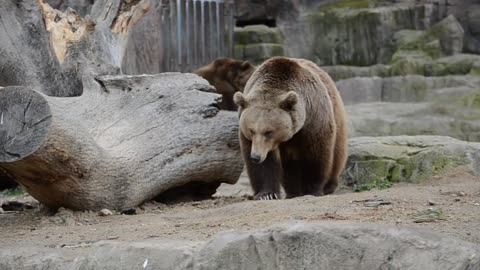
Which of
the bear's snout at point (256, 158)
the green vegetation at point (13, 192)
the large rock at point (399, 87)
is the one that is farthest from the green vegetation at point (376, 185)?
the large rock at point (399, 87)

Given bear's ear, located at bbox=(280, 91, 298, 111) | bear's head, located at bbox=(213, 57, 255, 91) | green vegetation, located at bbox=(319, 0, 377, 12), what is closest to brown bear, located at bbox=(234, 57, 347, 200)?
bear's ear, located at bbox=(280, 91, 298, 111)

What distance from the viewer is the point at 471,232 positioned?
4.41 meters

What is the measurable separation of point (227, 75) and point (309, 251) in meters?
8.16

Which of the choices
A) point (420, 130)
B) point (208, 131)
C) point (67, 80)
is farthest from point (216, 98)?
point (420, 130)

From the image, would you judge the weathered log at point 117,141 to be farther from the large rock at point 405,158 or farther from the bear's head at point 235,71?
the bear's head at point 235,71

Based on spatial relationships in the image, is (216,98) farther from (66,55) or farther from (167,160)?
(66,55)

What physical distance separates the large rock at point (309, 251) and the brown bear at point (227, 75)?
7575 mm

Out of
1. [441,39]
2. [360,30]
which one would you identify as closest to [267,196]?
[441,39]

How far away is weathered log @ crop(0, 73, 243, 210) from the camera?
5.66m

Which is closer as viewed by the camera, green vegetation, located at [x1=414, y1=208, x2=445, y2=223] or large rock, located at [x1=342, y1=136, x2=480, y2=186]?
green vegetation, located at [x1=414, y1=208, x2=445, y2=223]

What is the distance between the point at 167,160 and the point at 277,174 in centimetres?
89

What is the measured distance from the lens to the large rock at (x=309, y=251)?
13.2ft

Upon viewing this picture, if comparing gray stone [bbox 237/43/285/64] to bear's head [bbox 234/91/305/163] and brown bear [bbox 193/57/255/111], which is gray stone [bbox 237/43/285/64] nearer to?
brown bear [bbox 193/57/255/111]

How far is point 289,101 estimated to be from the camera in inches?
268
